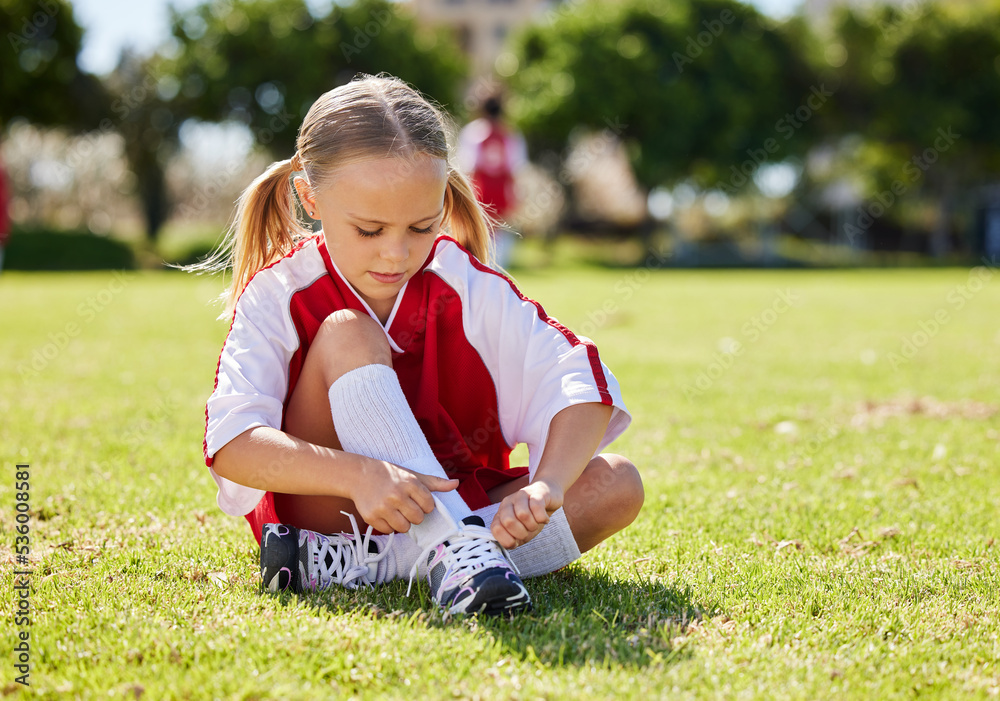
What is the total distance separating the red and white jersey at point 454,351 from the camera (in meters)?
2.25

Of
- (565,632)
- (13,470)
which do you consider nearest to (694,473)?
(565,632)

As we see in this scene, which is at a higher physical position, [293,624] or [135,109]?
[135,109]

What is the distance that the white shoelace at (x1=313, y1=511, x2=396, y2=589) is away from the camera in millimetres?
2221

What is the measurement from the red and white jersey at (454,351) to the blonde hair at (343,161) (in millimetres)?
153

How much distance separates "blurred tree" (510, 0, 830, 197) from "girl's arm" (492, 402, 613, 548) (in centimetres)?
2479

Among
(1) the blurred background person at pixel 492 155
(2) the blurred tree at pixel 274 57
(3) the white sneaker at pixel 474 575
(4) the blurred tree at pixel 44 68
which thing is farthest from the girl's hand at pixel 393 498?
(4) the blurred tree at pixel 44 68

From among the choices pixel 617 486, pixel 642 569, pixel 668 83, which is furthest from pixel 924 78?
pixel 617 486

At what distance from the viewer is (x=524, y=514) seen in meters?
1.98

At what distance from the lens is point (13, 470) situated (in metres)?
3.35

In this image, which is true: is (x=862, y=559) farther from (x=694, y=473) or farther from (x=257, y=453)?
(x=257, y=453)

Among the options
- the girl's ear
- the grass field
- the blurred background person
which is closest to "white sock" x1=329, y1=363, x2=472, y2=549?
the grass field

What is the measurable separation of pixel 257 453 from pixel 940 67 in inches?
1223

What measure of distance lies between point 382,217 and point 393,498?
0.70 metres

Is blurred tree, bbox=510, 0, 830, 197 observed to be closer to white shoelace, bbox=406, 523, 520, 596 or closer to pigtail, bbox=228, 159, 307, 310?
pigtail, bbox=228, 159, 307, 310
